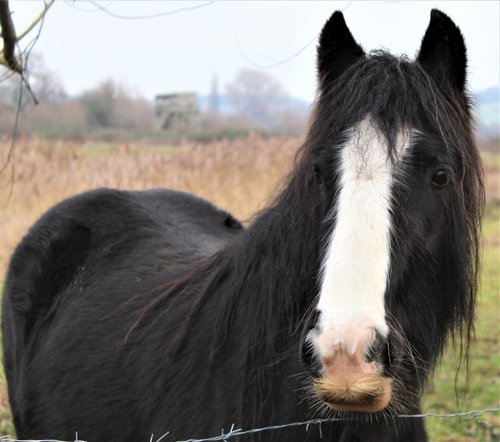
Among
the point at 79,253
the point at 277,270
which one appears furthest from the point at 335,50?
the point at 79,253

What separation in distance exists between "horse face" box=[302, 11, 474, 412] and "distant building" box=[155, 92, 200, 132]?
75.6 ft

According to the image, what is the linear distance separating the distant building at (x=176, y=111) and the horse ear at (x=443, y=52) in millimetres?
23014

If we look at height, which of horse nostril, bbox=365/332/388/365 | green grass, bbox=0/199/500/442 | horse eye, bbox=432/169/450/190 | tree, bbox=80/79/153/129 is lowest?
green grass, bbox=0/199/500/442

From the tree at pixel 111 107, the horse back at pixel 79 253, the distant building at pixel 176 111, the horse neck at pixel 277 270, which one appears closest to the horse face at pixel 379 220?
the horse neck at pixel 277 270

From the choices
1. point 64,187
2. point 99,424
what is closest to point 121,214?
point 99,424

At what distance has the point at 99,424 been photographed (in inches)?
124

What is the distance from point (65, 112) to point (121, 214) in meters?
19.5

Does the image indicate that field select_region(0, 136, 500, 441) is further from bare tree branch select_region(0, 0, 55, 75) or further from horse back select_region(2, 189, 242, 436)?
bare tree branch select_region(0, 0, 55, 75)

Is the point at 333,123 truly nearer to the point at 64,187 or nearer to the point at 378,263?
the point at 378,263

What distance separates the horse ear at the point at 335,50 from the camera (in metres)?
2.53

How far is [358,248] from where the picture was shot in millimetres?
1919

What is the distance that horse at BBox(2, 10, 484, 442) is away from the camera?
1911mm

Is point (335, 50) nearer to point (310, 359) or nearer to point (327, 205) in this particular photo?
point (327, 205)

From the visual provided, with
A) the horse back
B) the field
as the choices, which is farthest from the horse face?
the field
